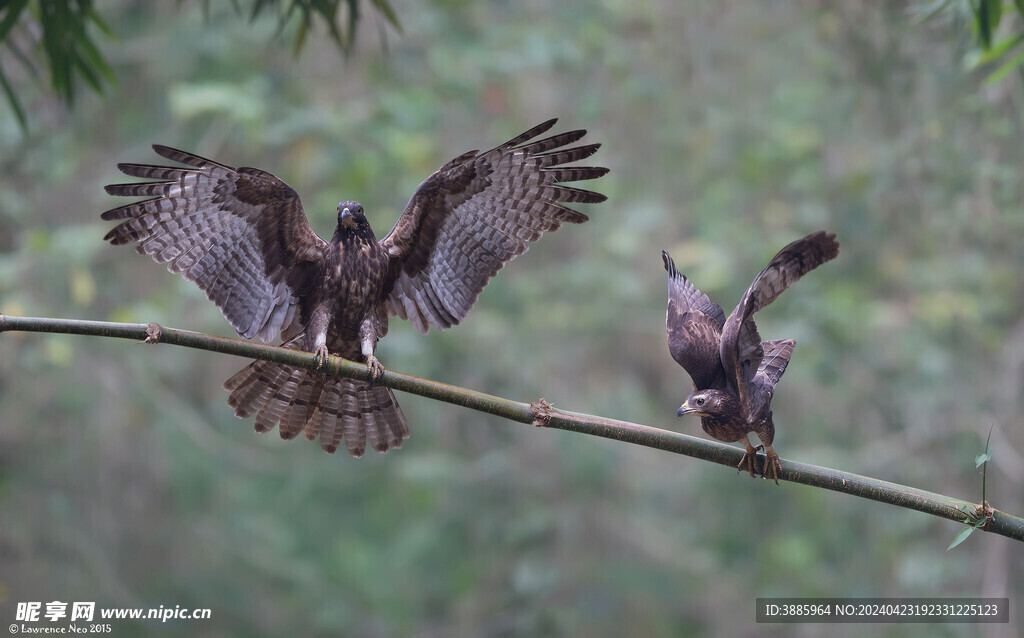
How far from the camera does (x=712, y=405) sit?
2.81 metres

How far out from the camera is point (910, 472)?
28.5 feet

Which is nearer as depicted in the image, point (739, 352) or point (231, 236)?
point (739, 352)

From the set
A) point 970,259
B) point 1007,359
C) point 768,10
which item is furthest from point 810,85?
point 1007,359

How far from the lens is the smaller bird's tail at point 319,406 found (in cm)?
345

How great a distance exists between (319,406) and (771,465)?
1.63 metres

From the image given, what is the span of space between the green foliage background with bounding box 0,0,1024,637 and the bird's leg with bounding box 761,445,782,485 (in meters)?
5.37

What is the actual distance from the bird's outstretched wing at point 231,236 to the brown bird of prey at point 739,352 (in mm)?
1311

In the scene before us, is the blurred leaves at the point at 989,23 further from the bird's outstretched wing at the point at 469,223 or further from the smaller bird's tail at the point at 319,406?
the smaller bird's tail at the point at 319,406

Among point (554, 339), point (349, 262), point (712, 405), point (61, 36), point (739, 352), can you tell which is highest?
point (554, 339)

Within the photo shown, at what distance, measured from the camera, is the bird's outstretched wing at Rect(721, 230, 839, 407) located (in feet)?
8.15

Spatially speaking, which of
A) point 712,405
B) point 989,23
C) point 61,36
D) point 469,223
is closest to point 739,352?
point 712,405

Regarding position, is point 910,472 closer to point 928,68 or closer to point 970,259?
point 970,259

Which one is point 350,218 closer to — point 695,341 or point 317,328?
point 317,328

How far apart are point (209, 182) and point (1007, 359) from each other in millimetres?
7331
